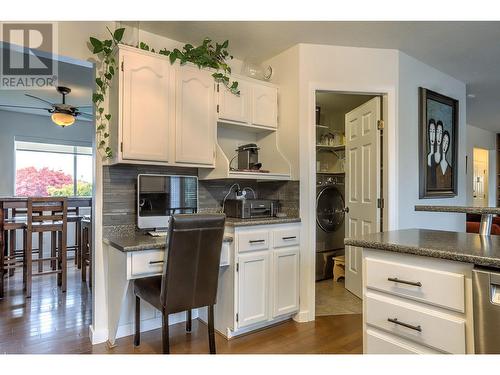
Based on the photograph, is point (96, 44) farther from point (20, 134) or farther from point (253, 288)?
point (20, 134)

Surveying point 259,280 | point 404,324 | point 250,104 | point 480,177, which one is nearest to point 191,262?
point 259,280

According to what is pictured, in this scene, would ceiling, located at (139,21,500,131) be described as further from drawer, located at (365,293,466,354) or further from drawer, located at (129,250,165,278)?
drawer, located at (365,293,466,354)

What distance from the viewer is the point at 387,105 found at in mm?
3016

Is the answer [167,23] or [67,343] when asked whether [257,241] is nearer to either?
[67,343]

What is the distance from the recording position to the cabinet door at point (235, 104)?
274 centimetres

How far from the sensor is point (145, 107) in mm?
2328

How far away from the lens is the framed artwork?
10.8ft

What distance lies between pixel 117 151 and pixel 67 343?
146 centimetres

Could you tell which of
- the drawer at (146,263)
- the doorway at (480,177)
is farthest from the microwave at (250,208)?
the doorway at (480,177)

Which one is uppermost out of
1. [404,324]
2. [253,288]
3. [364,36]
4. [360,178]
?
[364,36]

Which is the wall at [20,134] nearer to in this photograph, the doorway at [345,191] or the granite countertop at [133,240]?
the granite countertop at [133,240]

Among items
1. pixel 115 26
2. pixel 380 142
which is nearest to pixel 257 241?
pixel 380 142

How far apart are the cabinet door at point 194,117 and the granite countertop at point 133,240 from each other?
636 millimetres

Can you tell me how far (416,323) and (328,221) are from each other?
3.05 m
